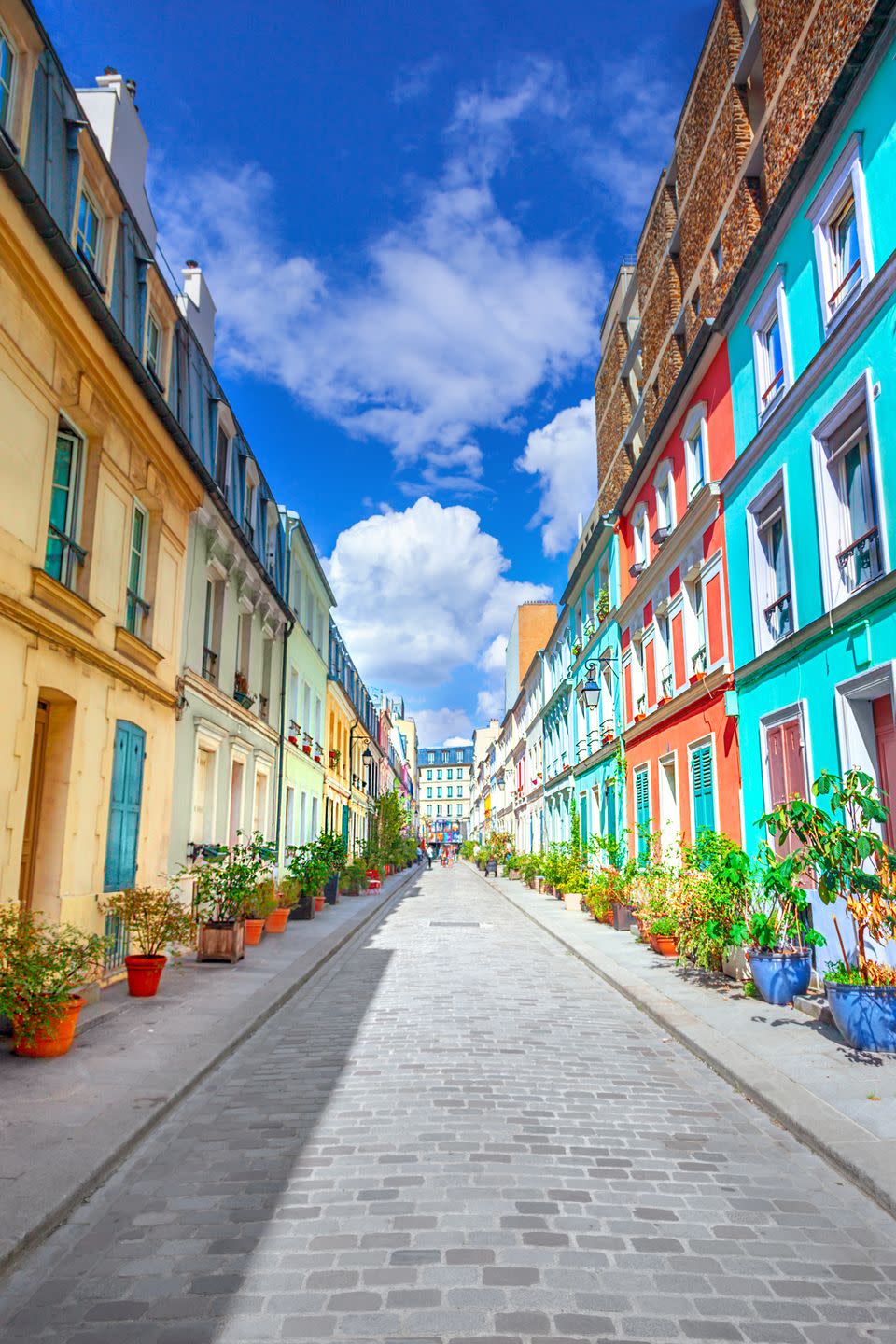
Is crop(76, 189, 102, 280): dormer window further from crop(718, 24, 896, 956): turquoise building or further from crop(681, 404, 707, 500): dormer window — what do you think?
crop(681, 404, 707, 500): dormer window

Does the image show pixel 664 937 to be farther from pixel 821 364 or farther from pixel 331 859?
pixel 331 859

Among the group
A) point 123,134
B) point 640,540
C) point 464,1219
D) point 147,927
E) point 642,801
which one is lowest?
point 464,1219

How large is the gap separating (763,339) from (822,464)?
311 centimetres

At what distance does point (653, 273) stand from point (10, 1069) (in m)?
18.6

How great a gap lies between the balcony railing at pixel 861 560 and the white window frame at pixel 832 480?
2.8 inches

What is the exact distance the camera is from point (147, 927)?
9.72 meters

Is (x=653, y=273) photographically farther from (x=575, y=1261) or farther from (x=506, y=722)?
(x=506, y=722)

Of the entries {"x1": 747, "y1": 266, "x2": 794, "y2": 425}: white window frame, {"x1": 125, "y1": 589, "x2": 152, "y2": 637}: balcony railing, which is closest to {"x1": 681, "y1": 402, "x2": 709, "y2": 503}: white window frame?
{"x1": 747, "y1": 266, "x2": 794, "y2": 425}: white window frame

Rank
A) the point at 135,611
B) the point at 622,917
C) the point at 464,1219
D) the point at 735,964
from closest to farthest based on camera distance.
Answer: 1. the point at 464,1219
2. the point at 735,964
3. the point at 135,611
4. the point at 622,917

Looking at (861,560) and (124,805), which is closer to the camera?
(861,560)

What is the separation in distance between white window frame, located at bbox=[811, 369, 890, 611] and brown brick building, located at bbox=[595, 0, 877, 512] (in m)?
3.34

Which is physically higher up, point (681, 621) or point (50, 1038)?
point (681, 621)

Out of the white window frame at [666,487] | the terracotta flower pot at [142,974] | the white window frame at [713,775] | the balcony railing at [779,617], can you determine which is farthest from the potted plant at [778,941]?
the white window frame at [666,487]

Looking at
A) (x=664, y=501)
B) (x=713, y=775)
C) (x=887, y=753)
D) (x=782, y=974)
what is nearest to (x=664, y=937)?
(x=713, y=775)
